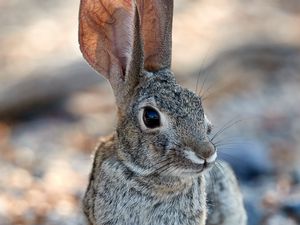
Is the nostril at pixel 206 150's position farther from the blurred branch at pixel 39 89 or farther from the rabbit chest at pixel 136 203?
the blurred branch at pixel 39 89

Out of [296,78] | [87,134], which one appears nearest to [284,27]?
[296,78]

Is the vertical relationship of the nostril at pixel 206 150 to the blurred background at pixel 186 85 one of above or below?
below

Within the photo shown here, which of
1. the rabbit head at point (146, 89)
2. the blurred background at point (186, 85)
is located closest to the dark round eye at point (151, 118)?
the rabbit head at point (146, 89)

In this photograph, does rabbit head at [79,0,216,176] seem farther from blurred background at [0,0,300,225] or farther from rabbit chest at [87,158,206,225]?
blurred background at [0,0,300,225]

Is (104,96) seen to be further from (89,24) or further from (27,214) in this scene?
(89,24)

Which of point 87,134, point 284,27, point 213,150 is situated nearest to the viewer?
point 213,150

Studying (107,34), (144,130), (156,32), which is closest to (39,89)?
(107,34)

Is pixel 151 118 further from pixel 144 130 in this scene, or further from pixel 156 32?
pixel 156 32

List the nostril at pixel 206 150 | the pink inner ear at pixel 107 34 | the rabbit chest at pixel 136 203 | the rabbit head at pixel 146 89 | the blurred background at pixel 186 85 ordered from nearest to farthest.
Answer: the nostril at pixel 206 150 → the rabbit head at pixel 146 89 → the rabbit chest at pixel 136 203 → the pink inner ear at pixel 107 34 → the blurred background at pixel 186 85
